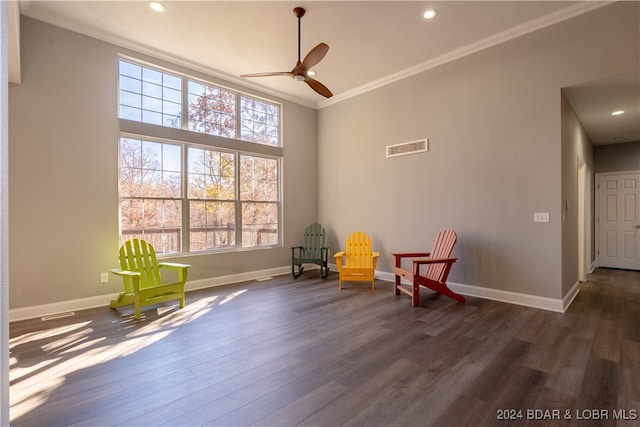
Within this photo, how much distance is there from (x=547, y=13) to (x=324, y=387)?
4585 mm

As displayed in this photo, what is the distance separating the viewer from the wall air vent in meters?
4.73

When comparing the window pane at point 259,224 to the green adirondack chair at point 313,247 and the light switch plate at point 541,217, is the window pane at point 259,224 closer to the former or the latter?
the green adirondack chair at point 313,247

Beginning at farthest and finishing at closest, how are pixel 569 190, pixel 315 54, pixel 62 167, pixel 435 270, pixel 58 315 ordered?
1. pixel 435 270
2. pixel 569 190
3. pixel 62 167
4. pixel 58 315
5. pixel 315 54

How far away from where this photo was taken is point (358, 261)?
5.09 m

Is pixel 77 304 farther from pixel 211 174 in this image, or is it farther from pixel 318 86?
pixel 318 86

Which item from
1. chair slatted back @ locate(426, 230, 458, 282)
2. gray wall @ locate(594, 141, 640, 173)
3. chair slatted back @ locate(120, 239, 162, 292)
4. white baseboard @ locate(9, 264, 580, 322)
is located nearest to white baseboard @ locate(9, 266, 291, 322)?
white baseboard @ locate(9, 264, 580, 322)

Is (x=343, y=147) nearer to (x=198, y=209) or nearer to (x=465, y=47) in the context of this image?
(x=465, y=47)

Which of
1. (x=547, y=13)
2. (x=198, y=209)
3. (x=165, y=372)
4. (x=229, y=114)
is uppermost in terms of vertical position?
(x=547, y=13)

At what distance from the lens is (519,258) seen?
3.82m

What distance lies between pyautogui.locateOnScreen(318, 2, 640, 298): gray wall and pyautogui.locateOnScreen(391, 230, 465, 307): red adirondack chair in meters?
0.34

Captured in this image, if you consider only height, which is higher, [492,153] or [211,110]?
[211,110]

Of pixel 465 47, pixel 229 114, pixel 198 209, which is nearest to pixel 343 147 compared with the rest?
pixel 229 114

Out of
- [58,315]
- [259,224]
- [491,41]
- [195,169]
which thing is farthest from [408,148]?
[58,315]

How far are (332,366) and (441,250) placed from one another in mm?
2575
